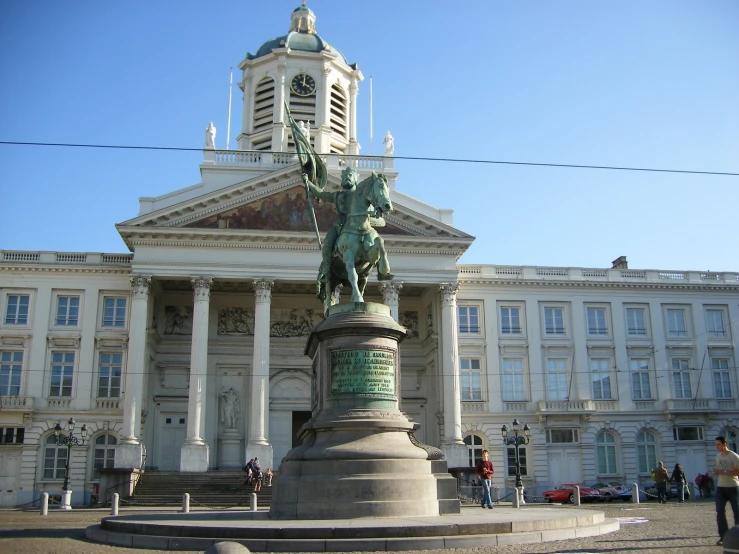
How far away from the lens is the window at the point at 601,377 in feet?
160

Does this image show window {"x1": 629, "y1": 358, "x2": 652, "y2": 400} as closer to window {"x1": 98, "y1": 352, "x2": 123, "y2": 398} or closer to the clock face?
the clock face

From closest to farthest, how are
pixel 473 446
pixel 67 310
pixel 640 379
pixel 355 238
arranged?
pixel 355 238 < pixel 67 310 < pixel 473 446 < pixel 640 379

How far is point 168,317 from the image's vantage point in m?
49.0

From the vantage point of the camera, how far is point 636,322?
166 ft

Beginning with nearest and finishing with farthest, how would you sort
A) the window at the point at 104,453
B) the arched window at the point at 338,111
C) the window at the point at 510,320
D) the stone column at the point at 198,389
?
the stone column at the point at 198,389, the window at the point at 104,453, the window at the point at 510,320, the arched window at the point at 338,111

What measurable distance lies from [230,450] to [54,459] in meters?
9.46

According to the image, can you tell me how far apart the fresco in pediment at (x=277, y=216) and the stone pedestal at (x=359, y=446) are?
28.7 metres

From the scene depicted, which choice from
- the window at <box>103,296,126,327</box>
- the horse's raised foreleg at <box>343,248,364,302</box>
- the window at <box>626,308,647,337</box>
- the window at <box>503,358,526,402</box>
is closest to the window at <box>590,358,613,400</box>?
the window at <box>626,308,647,337</box>

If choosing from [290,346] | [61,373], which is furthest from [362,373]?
[61,373]

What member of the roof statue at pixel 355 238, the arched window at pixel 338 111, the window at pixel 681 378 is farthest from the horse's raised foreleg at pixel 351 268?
the arched window at pixel 338 111

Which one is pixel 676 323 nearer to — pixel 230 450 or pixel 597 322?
pixel 597 322

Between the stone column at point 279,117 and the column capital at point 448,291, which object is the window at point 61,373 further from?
A: the column capital at point 448,291

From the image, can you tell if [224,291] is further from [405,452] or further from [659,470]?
[405,452]

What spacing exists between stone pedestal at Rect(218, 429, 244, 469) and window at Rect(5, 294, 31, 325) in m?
12.8
